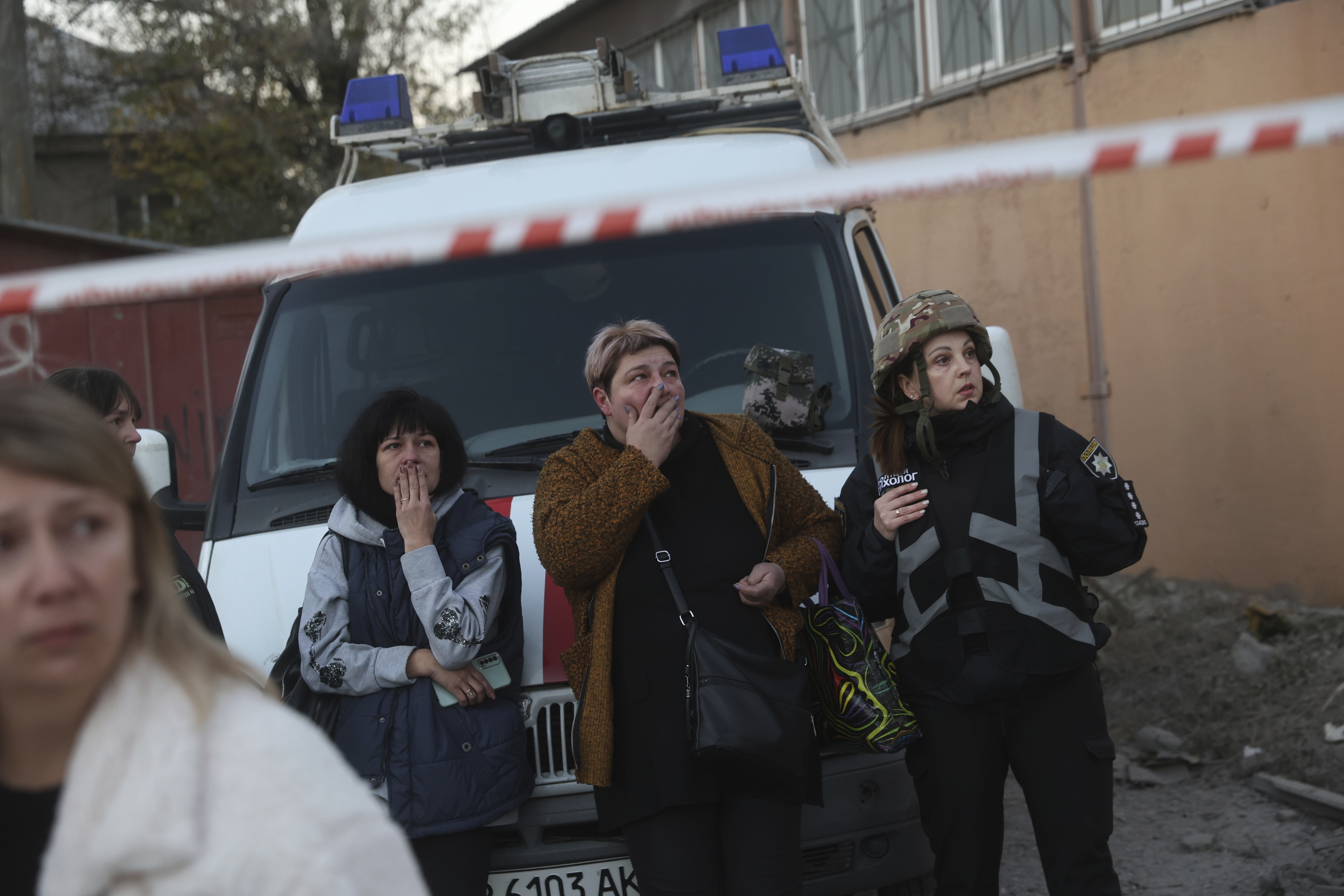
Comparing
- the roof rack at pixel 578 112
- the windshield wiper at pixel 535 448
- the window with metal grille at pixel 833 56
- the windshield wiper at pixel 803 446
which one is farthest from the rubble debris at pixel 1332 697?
the window with metal grille at pixel 833 56

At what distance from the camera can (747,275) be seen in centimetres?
394

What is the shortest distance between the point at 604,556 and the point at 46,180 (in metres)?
22.6

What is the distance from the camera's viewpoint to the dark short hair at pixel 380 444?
2996 millimetres

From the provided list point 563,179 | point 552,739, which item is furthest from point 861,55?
point 552,739

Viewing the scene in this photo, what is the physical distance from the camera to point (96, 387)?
297 centimetres

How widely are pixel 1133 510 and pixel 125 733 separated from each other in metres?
2.31

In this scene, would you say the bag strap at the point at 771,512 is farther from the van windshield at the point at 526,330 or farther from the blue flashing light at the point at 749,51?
the blue flashing light at the point at 749,51

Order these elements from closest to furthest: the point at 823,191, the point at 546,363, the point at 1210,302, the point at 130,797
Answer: the point at 130,797
the point at 823,191
the point at 546,363
the point at 1210,302

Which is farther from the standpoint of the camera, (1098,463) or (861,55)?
(861,55)

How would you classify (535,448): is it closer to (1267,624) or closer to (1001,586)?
(1001,586)

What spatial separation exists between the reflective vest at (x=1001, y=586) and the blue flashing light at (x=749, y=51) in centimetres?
287

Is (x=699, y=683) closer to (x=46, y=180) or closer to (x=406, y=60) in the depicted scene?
(x=406, y=60)

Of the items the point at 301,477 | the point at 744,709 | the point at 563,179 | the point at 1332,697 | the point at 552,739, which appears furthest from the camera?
the point at 1332,697

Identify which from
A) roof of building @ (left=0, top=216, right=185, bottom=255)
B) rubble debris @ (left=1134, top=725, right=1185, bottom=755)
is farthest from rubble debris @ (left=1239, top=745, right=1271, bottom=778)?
roof of building @ (left=0, top=216, right=185, bottom=255)
